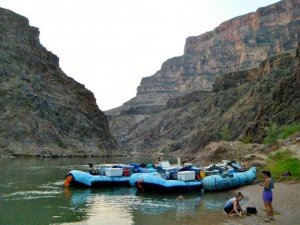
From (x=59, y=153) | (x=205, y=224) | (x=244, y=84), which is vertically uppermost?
(x=244, y=84)

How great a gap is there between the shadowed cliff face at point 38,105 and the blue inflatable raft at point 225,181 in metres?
56.2

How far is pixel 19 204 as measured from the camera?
26875 millimetres

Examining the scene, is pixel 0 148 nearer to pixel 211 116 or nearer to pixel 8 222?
pixel 8 222

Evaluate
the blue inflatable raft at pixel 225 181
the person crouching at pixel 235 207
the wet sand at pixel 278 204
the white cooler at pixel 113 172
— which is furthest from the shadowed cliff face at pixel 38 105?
the person crouching at pixel 235 207

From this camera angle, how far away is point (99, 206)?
1081 inches

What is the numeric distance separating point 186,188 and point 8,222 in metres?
14.7

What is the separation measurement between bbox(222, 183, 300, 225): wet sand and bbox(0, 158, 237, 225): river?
4.58 ft

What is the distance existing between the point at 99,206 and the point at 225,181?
10974mm

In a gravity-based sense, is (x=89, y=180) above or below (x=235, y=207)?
above

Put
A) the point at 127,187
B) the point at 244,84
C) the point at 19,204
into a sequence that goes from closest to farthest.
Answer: the point at 19,204 → the point at 127,187 → the point at 244,84

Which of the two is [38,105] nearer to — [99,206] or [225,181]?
[225,181]

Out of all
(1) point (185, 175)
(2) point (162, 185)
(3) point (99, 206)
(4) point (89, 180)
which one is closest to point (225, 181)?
(1) point (185, 175)

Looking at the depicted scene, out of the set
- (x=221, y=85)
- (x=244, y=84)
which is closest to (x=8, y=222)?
(x=244, y=84)

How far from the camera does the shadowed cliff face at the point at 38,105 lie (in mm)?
90750
